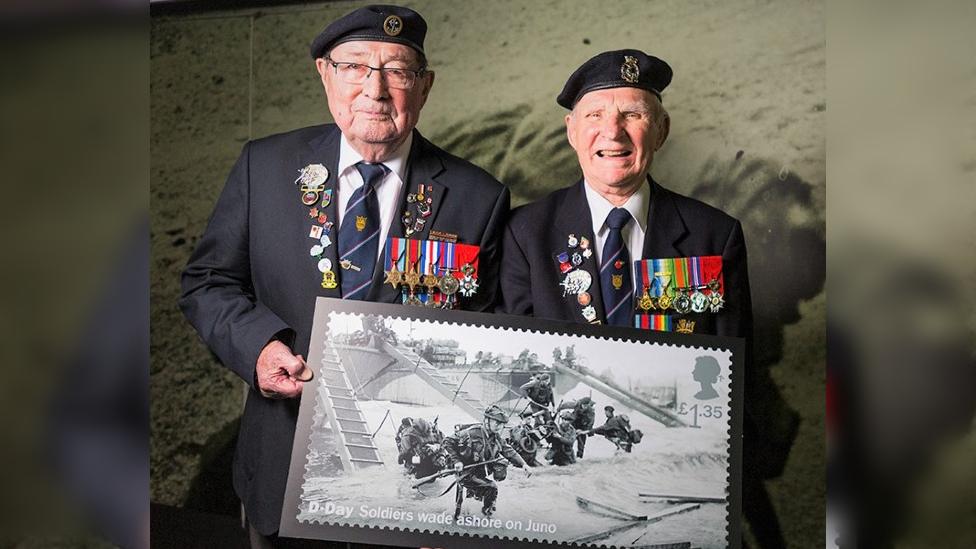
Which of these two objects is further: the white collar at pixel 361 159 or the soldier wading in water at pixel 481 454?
the white collar at pixel 361 159

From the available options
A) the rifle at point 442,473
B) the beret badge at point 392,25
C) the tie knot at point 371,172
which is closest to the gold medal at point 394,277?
the tie knot at point 371,172

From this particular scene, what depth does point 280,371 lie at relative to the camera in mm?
2908

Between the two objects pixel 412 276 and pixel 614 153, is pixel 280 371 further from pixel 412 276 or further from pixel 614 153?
pixel 614 153

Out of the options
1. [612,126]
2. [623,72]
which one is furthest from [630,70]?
[612,126]

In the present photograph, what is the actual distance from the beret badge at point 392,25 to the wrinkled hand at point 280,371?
930 millimetres

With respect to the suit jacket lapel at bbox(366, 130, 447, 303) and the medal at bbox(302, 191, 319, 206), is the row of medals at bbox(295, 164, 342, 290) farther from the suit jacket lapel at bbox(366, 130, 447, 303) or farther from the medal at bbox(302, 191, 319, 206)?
the suit jacket lapel at bbox(366, 130, 447, 303)

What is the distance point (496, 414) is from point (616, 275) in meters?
0.56

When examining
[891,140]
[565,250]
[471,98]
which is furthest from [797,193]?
[471,98]

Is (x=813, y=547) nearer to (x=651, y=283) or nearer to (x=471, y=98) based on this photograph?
(x=651, y=283)

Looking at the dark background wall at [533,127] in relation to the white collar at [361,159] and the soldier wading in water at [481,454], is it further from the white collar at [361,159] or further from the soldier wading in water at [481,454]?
the soldier wading in water at [481,454]

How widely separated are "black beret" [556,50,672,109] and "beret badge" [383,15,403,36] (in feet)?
1.76

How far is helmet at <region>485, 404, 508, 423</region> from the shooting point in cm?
A: 285

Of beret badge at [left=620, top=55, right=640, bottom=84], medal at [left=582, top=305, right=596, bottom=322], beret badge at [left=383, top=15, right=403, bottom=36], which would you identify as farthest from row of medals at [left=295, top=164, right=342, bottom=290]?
beret badge at [left=620, top=55, right=640, bottom=84]

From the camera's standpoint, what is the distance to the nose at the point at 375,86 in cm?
296
